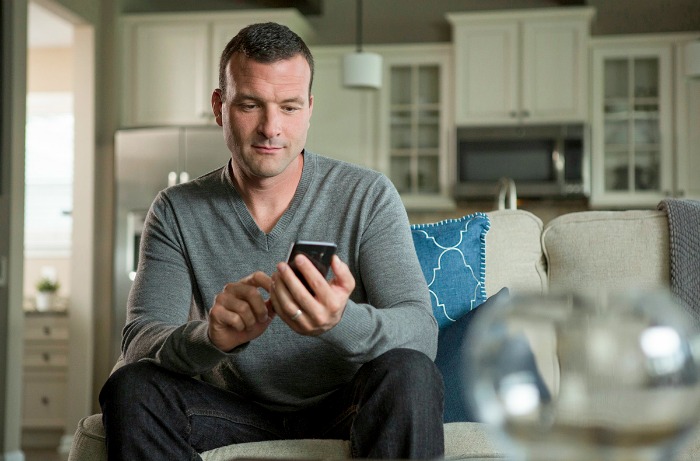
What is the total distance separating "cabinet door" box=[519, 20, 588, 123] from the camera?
17.1 ft

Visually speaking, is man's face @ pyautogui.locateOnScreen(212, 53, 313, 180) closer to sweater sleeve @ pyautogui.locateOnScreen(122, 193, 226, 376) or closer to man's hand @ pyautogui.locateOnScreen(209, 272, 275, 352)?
sweater sleeve @ pyautogui.locateOnScreen(122, 193, 226, 376)

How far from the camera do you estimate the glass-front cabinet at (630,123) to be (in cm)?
523

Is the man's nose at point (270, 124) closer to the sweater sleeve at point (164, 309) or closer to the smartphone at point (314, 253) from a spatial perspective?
the sweater sleeve at point (164, 309)

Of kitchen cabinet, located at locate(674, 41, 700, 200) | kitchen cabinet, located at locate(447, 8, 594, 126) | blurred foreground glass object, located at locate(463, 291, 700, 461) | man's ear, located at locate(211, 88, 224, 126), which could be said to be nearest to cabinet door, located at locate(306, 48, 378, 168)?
kitchen cabinet, located at locate(447, 8, 594, 126)

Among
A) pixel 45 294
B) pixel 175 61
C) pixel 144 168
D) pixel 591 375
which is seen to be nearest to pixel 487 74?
pixel 175 61

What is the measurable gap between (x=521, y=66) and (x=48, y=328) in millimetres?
3108

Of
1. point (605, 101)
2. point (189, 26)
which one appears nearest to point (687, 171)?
point (605, 101)

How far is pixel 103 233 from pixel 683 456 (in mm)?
4032

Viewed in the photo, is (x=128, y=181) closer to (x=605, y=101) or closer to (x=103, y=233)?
(x=103, y=233)

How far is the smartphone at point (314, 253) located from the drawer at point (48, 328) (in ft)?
14.7

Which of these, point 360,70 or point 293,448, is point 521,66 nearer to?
point 360,70

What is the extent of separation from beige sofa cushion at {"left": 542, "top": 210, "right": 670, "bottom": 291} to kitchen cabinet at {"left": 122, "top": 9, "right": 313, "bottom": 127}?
Answer: 3282 mm

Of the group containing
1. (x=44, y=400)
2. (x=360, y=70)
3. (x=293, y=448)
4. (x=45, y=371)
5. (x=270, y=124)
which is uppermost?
(x=360, y=70)

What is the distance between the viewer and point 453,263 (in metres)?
2.22
